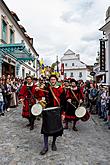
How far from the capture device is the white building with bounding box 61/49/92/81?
200 ft

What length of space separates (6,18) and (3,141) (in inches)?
480

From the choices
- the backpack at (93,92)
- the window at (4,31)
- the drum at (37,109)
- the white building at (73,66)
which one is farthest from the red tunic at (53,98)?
the white building at (73,66)

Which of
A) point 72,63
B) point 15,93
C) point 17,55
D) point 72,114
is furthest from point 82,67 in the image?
point 72,114

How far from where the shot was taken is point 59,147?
5.39 m

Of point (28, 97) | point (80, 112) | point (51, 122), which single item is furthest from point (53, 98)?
point (28, 97)

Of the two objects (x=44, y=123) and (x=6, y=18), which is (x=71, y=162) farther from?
(x=6, y=18)

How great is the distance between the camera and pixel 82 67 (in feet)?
202

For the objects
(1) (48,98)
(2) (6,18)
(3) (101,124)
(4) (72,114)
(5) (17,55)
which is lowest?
(3) (101,124)

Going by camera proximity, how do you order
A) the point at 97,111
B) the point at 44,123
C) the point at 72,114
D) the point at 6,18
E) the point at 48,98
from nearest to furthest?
the point at 44,123
the point at 48,98
the point at 72,114
the point at 97,111
the point at 6,18

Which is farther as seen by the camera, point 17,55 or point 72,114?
point 17,55

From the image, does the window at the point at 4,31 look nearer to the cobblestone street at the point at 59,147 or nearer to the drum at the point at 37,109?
the cobblestone street at the point at 59,147

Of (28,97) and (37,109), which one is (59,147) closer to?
(37,109)

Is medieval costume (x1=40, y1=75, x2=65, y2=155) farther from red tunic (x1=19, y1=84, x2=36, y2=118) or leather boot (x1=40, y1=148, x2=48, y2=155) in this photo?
red tunic (x1=19, y1=84, x2=36, y2=118)

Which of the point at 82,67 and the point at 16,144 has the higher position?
the point at 82,67
